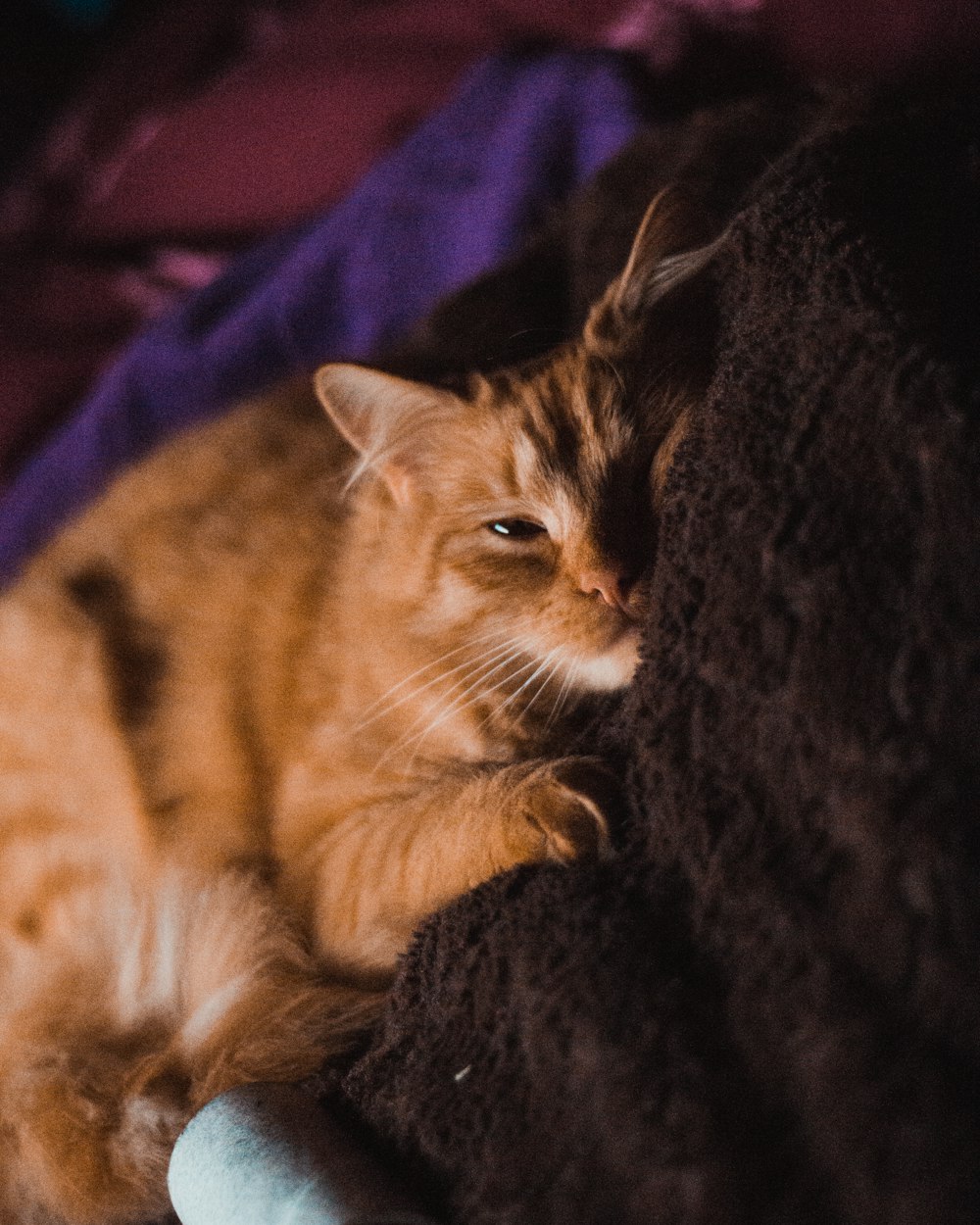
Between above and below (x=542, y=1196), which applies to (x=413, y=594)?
above

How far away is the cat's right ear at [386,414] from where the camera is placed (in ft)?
3.88

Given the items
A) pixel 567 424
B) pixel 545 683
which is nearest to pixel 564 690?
A: pixel 545 683

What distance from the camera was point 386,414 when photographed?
1223mm

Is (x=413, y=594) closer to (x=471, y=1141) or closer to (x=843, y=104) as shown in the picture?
(x=471, y=1141)

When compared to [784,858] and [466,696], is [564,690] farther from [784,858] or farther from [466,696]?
[784,858]

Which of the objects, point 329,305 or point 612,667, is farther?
point 329,305

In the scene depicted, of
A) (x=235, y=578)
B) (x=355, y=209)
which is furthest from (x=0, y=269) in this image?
(x=235, y=578)

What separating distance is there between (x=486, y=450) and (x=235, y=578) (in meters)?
0.52

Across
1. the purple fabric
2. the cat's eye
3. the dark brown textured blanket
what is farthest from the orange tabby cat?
the purple fabric

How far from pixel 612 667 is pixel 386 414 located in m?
0.41

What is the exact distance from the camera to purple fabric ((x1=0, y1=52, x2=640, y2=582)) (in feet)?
6.32

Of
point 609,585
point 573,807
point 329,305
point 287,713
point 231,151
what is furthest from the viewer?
point 231,151

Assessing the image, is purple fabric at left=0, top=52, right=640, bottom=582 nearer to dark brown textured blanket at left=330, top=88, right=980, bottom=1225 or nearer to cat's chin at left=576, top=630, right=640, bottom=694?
cat's chin at left=576, top=630, right=640, bottom=694

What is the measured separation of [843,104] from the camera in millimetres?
1243
